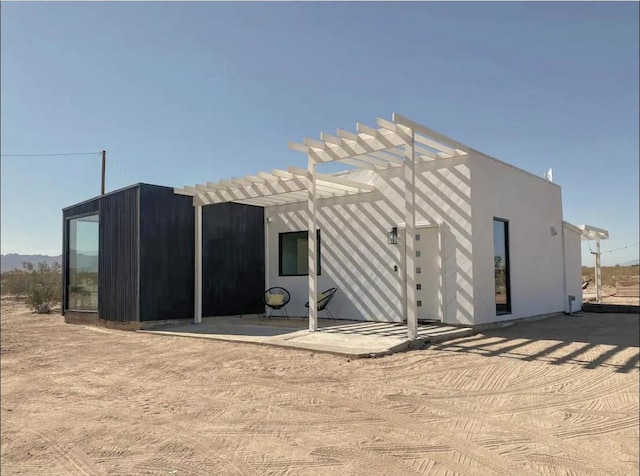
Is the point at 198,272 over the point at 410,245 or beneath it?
beneath

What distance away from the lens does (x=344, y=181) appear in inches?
365

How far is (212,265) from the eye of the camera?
36.2ft

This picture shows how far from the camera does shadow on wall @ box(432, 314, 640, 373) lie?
6.14 meters

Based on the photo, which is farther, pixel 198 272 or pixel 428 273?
pixel 198 272

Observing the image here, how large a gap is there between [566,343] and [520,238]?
3.22 meters

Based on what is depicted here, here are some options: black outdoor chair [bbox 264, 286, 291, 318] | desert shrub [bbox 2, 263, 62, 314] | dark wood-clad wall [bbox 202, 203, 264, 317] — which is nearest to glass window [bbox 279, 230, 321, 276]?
black outdoor chair [bbox 264, 286, 291, 318]

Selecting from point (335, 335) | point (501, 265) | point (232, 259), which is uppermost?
point (232, 259)

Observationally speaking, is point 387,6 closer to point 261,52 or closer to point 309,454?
point 261,52

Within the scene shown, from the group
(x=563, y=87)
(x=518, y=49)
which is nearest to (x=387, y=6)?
(x=518, y=49)

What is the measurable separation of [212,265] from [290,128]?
3.61 metres

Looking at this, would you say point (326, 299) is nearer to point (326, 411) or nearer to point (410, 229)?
point (410, 229)

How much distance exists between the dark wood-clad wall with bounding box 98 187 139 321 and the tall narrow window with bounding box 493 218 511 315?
716 centimetres

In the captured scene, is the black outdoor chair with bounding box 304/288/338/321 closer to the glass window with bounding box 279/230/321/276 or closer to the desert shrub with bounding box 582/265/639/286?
the glass window with bounding box 279/230/321/276

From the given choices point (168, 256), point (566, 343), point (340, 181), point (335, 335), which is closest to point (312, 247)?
point (335, 335)
